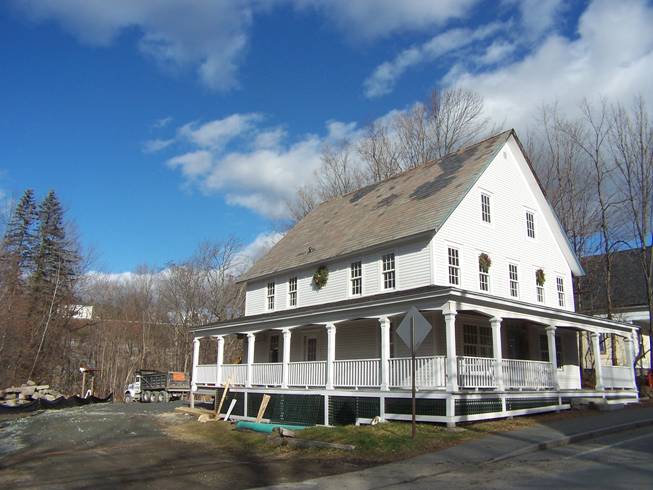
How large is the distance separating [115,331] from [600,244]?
47526 mm

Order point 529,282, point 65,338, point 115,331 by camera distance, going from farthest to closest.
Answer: point 115,331 → point 65,338 → point 529,282

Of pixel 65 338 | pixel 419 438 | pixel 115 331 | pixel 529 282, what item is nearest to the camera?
pixel 419 438

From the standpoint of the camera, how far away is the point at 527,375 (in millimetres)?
18672

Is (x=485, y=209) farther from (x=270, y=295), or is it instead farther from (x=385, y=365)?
(x=270, y=295)

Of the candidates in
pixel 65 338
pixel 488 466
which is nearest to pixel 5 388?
pixel 65 338

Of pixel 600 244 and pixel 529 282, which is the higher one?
pixel 600 244

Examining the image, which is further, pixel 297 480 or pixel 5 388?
pixel 5 388

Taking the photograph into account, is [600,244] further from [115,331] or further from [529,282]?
[115,331]

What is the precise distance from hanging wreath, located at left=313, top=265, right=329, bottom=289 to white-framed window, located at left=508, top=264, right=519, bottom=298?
25.3 feet

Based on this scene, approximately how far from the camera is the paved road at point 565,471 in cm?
880

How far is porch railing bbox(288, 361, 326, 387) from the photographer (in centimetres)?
2059

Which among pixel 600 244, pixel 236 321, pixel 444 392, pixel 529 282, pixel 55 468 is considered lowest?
pixel 55 468

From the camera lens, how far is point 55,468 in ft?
42.0

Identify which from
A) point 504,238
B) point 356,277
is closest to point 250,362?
point 356,277
